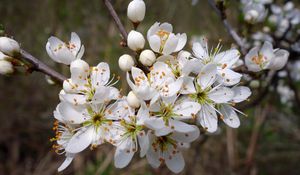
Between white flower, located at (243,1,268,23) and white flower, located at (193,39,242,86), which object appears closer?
white flower, located at (193,39,242,86)

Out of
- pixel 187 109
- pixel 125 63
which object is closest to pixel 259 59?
pixel 187 109

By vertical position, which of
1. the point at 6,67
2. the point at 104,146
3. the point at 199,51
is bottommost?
the point at 104,146

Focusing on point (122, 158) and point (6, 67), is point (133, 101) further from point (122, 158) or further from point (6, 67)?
point (6, 67)

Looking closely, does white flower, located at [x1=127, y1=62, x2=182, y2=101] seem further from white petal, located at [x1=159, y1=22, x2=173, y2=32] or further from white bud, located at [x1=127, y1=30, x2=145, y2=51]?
white petal, located at [x1=159, y1=22, x2=173, y2=32]

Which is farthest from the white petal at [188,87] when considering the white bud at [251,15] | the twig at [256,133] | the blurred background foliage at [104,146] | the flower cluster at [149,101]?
the twig at [256,133]

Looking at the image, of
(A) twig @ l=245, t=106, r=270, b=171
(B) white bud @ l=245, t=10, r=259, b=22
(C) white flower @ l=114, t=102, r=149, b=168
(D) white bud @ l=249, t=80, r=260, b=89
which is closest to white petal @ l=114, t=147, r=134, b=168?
(C) white flower @ l=114, t=102, r=149, b=168

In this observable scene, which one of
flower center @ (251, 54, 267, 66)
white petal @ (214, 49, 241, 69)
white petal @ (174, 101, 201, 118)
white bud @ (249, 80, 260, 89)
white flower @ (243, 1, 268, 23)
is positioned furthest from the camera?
white flower @ (243, 1, 268, 23)
